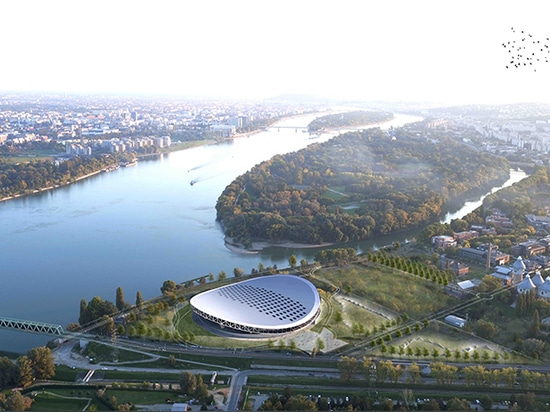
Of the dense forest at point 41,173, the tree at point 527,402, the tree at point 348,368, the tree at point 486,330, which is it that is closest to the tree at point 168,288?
the tree at point 348,368

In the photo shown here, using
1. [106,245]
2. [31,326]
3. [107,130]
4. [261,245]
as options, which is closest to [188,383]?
[31,326]

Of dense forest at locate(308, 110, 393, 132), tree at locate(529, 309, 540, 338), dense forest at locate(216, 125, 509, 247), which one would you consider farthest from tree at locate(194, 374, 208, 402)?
dense forest at locate(308, 110, 393, 132)

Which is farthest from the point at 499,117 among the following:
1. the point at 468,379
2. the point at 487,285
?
the point at 468,379

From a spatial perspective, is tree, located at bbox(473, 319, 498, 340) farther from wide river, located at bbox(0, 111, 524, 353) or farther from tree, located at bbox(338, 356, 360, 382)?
wide river, located at bbox(0, 111, 524, 353)

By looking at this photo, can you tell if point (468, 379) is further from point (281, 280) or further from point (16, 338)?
point (16, 338)

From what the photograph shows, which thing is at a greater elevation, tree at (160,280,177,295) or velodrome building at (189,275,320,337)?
velodrome building at (189,275,320,337)

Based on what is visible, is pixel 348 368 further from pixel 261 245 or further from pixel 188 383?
pixel 261 245
